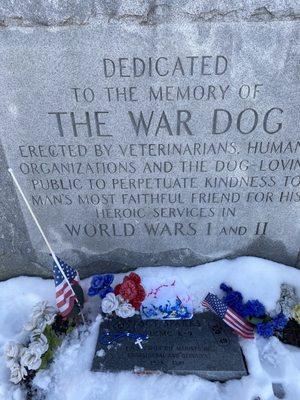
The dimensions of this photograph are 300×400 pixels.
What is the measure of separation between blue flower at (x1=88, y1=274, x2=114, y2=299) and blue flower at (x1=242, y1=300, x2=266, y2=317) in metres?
1.04

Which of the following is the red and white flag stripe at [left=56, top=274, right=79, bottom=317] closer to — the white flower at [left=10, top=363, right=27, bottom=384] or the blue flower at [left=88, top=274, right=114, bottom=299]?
the blue flower at [left=88, top=274, right=114, bottom=299]

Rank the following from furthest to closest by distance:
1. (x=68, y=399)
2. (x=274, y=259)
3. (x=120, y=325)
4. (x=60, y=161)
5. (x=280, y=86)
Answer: (x=274, y=259) < (x=120, y=325) < (x=60, y=161) < (x=68, y=399) < (x=280, y=86)

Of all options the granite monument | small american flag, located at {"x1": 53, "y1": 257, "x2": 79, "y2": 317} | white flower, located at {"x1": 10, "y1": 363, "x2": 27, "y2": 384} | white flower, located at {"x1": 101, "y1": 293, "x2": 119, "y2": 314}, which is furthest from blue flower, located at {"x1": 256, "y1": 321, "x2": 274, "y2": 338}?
white flower, located at {"x1": 10, "y1": 363, "x2": 27, "y2": 384}

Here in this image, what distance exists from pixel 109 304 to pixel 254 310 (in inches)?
42.4

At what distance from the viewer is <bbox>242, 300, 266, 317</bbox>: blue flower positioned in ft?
9.46

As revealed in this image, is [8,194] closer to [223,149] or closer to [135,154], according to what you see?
[135,154]

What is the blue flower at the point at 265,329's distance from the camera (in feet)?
9.20

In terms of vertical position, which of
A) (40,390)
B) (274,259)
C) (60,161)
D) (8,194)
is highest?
(60,161)

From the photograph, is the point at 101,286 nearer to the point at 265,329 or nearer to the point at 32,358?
the point at 32,358

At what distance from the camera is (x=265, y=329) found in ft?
9.23

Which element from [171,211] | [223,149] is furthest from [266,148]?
[171,211]

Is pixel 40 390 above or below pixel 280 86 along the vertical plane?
below

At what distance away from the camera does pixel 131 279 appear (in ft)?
9.95

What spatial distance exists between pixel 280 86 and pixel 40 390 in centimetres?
250
